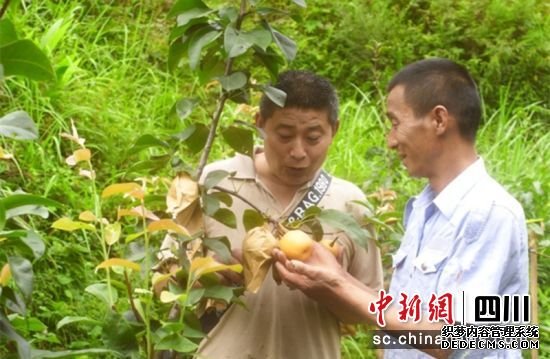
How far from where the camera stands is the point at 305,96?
9.22ft

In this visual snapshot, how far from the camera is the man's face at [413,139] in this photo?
2619 mm

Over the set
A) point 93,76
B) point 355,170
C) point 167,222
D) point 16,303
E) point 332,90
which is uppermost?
point 93,76

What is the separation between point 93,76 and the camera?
5.75 m

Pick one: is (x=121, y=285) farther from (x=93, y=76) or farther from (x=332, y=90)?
(x=93, y=76)

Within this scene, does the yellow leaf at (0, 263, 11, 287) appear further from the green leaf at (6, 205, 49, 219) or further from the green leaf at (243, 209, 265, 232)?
the green leaf at (243, 209, 265, 232)

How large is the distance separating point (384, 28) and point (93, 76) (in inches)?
83.1

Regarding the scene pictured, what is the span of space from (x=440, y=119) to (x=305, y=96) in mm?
376

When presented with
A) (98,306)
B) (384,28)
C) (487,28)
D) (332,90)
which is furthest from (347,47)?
(332,90)

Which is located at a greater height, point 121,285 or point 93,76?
point 93,76

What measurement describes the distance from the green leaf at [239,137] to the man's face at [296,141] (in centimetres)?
10

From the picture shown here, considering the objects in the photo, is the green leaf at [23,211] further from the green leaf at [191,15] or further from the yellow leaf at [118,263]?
the green leaf at [191,15]

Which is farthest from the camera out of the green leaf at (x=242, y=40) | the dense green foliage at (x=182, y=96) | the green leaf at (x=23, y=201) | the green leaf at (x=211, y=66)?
the dense green foliage at (x=182, y=96)

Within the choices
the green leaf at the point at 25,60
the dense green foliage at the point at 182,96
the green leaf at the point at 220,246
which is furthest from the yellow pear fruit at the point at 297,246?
the green leaf at the point at 25,60

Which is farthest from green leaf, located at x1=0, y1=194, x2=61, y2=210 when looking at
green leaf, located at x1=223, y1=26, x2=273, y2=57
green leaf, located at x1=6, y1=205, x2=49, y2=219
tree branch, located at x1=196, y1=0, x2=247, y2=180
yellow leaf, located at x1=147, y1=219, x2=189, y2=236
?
green leaf, located at x1=223, y1=26, x2=273, y2=57
